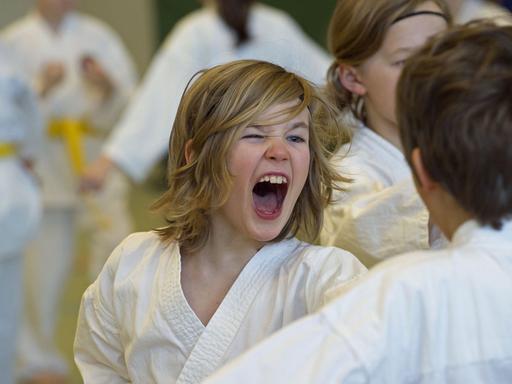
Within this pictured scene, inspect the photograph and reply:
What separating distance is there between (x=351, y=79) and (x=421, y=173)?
937mm

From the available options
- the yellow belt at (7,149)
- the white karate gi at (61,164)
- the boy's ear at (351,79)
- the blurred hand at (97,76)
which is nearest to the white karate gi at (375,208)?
the boy's ear at (351,79)

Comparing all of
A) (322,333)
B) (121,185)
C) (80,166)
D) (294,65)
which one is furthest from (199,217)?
(121,185)

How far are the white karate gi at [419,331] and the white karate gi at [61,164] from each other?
9.92ft

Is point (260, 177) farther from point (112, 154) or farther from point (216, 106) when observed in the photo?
point (112, 154)

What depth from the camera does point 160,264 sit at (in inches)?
70.4

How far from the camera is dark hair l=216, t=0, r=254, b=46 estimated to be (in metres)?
3.90

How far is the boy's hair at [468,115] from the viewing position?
1263 millimetres

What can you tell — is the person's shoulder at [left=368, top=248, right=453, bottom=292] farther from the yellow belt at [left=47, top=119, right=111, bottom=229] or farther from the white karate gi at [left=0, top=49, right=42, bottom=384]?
the yellow belt at [left=47, top=119, right=111, bottom=229]

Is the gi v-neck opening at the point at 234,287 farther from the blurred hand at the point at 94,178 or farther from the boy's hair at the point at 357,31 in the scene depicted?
the blurred hand at the point at 94,178

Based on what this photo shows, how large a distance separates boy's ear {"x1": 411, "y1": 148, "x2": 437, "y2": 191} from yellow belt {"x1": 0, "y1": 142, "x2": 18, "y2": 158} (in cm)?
250

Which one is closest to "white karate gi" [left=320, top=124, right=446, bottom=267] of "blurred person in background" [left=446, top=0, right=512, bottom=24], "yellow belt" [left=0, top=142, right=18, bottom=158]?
"blurred person in background" [left=446, top=0, right=512, bottom=24]

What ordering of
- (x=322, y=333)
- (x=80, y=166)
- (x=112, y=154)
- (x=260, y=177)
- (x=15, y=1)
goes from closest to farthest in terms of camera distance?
(x=322, y=333) < (x=260, y=177) < (x=112, y=154) < (x=80, y=166) < (x=15, y=1)

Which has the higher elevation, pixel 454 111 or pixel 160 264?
pixel 454 111

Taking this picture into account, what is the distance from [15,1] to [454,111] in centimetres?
681
